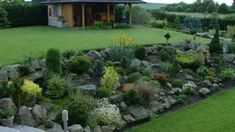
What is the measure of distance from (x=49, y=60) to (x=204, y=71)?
6858 mm

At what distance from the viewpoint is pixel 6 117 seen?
9.38 meters

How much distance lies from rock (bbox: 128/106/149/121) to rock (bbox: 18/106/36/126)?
3.09m

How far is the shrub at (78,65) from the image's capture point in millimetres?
13484

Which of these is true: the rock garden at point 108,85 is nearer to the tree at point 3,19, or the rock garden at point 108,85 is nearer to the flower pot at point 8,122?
the flower pot at point 8,122

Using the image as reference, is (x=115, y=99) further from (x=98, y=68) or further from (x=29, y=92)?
(x=29, y=92)

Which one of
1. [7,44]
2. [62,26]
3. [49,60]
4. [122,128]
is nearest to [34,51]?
[7,44]

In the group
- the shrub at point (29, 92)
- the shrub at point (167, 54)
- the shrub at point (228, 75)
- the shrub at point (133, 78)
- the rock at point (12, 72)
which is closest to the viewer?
the shrub at point (29, 92)

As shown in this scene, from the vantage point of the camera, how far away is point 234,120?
1149cm

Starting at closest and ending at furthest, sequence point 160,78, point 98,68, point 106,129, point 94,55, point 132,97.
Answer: point 106,129, point 132,97, point 98,68, point 160,78, point 94,55

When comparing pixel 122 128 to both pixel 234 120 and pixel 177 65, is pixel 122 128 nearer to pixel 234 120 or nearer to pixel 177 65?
pixel 234 120

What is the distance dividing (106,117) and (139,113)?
1.35 meters

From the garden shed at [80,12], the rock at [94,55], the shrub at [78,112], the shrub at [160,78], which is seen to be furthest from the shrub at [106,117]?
the garden shed at [80,12]

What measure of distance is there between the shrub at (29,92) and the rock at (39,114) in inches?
15.7

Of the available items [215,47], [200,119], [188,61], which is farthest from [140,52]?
[200,119]
